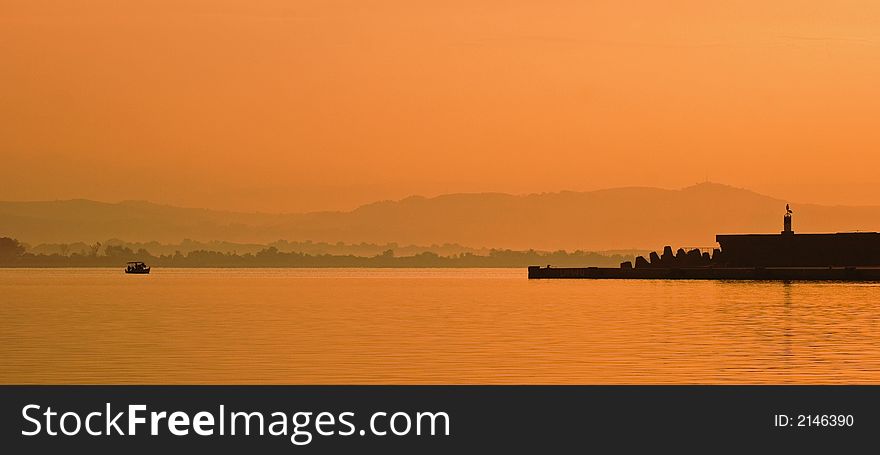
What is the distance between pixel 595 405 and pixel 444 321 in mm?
42938

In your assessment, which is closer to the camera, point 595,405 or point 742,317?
point 595,405

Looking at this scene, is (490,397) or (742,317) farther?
(742,317)

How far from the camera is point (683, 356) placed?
47.3 meters

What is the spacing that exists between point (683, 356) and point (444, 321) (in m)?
27.0

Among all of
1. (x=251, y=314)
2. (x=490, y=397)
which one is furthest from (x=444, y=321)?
(x=490, y=397)

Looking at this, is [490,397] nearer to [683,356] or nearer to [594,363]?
[594,363]

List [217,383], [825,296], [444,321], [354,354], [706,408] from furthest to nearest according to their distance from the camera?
[825,296] < [444,321] < [354,354] < [217,383] < [706,408]

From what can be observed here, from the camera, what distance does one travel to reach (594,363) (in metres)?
44.7

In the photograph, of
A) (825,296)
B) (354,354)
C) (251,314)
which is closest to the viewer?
(354,354)

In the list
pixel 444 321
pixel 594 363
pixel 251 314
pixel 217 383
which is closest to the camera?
pixel 217 383

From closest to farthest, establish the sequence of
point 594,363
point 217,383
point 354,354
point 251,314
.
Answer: point 217,383
point 594,363
point 354,354
point 251,314

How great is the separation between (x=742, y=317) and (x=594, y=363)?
3225 centimetres

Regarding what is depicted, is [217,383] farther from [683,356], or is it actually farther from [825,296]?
[825,296]

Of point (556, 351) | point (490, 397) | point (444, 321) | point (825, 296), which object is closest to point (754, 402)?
point (490, 397)
